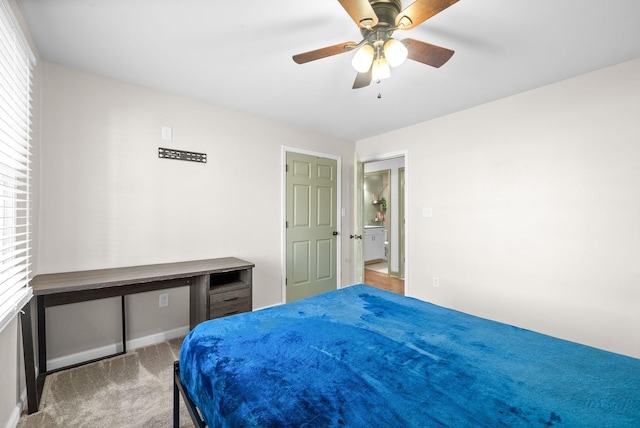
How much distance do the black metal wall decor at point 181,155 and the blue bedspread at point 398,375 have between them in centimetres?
183

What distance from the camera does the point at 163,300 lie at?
2.62 metres

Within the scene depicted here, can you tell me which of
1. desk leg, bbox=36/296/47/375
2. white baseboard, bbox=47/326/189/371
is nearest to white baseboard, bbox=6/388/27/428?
desk leg, bbox=36/296/47/375

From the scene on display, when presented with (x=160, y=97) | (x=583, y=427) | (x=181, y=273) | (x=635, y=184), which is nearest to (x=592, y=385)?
(x=583, y=427)

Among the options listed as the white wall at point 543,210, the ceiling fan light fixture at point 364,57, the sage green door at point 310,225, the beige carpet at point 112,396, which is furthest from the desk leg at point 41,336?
the white wall at point 543,210

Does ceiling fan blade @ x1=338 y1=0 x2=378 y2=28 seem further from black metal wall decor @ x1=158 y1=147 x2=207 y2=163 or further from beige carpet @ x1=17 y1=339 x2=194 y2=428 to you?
beige carpet @ x1=17 y1=339 x2=194 y2=428

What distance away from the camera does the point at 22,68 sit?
1638 mm

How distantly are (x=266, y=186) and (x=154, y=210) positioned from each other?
4.04 ft

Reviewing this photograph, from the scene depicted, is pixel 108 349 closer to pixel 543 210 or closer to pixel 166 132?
pixel 166 132

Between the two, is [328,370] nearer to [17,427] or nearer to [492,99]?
[17,427]

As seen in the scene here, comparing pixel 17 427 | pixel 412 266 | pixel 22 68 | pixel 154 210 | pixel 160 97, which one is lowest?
pixel 17 427

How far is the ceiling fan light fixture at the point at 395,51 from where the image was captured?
137 centimetres

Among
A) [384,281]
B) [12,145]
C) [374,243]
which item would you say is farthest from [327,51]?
[374,243]

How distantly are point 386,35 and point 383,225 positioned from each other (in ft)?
19.0

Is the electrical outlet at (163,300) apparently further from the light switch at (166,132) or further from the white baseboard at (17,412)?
the light switch at (166,132)
